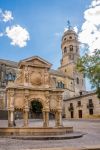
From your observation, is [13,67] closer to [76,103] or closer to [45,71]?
[76,103]

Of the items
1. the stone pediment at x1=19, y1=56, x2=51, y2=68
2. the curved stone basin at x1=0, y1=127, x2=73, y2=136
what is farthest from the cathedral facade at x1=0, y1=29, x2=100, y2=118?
the curved stone basin at x1=0, y1=127, x2=73, y2=136

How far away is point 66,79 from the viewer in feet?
269

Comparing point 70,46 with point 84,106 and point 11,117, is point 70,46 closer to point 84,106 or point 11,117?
point 84,106

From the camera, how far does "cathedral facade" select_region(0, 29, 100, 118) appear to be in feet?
79.7

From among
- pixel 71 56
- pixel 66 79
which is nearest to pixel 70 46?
pixel 71 56

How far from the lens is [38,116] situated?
57.4 meters

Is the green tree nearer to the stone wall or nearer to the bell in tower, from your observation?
the stone wall

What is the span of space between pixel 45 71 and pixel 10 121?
6.08 metres

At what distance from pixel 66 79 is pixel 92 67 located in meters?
46.5

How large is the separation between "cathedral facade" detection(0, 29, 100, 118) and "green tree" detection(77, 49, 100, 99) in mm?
4981

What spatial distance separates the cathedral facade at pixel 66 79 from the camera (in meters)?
24.3

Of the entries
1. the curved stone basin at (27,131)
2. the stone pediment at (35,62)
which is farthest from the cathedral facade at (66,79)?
the curved stone basin at (27,131)

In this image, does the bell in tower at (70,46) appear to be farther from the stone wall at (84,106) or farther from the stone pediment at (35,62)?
the stone pediment at (35,62)

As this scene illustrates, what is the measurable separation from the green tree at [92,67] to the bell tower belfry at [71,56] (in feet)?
148
